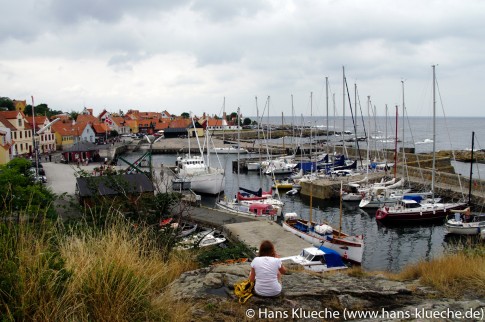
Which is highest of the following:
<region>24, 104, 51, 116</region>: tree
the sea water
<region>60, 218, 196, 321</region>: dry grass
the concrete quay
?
<region>24, 104, 51, 116</region>: tree

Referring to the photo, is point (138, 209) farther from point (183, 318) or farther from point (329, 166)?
point (329, 166)

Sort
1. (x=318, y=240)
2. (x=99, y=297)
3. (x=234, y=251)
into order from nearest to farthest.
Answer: (x=99, y=297)
(x=234, y=251)
(x=318, y=240)

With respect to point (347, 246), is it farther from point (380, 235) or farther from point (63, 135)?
point (63, 135)

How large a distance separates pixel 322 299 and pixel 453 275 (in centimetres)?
279

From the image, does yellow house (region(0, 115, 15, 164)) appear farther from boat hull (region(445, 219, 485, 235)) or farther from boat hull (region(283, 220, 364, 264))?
boat hull (region(445, 219, 485, 235))

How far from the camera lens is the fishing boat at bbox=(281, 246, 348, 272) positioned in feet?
53.1

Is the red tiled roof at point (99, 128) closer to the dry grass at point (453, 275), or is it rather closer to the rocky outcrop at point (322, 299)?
the rocky outcrop at point (322, 299)

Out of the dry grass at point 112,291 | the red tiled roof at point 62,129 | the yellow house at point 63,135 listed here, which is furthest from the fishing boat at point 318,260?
the red tiled roof at point 62,129

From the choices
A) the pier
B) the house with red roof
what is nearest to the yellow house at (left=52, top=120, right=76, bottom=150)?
the house with red roof

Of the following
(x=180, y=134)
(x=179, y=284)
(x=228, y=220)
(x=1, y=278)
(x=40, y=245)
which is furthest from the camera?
(x=180, y=134)

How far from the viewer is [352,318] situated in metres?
5.89

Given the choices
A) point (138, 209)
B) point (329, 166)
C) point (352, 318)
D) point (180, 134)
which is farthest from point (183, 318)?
point (180, 134)

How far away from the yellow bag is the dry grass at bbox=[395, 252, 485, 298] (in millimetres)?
Answer: 3268

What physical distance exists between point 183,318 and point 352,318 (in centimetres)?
245
